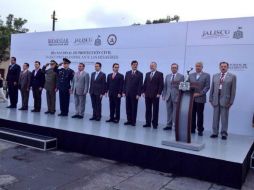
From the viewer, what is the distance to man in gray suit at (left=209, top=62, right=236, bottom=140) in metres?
5.34

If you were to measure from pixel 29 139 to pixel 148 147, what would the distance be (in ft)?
7.35

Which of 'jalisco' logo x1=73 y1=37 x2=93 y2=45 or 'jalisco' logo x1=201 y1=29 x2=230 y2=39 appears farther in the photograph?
'jalisco' logo x1=73 y1=37 x2=93 y2=45

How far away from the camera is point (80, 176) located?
13.4 feet

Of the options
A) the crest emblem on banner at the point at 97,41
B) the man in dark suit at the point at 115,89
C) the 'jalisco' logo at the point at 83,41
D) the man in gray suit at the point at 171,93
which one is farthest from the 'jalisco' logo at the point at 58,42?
the man in gray suit at the point at 171,93

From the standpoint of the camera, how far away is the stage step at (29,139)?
5.36m

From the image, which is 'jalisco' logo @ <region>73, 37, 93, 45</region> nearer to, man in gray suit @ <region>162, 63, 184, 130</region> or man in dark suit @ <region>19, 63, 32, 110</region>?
man in dark suit @ <region>19, 63, 32, 110</region>

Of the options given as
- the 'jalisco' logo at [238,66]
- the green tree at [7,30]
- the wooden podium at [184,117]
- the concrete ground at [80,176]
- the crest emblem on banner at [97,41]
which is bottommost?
the concrete ground at [80,176]

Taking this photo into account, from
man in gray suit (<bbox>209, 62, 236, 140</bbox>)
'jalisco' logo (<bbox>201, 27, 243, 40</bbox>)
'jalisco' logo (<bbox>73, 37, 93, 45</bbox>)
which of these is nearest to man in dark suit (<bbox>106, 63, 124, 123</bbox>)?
'jalisco' logo (<bbox>73, 37, 93, 45</bbox>)

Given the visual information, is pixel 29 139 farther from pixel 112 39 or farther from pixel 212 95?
pixel 112 39

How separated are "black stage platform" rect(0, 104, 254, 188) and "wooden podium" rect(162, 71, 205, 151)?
0.56ft

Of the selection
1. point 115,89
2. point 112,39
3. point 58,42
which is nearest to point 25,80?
point 58,42

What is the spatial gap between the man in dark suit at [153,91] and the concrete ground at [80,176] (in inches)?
69.6

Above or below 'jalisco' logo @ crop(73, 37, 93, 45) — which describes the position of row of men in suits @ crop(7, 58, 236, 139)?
below

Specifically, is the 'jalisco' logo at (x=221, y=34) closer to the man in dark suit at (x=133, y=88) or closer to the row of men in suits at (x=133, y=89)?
the row of men in suits at (x=133, y=89)
